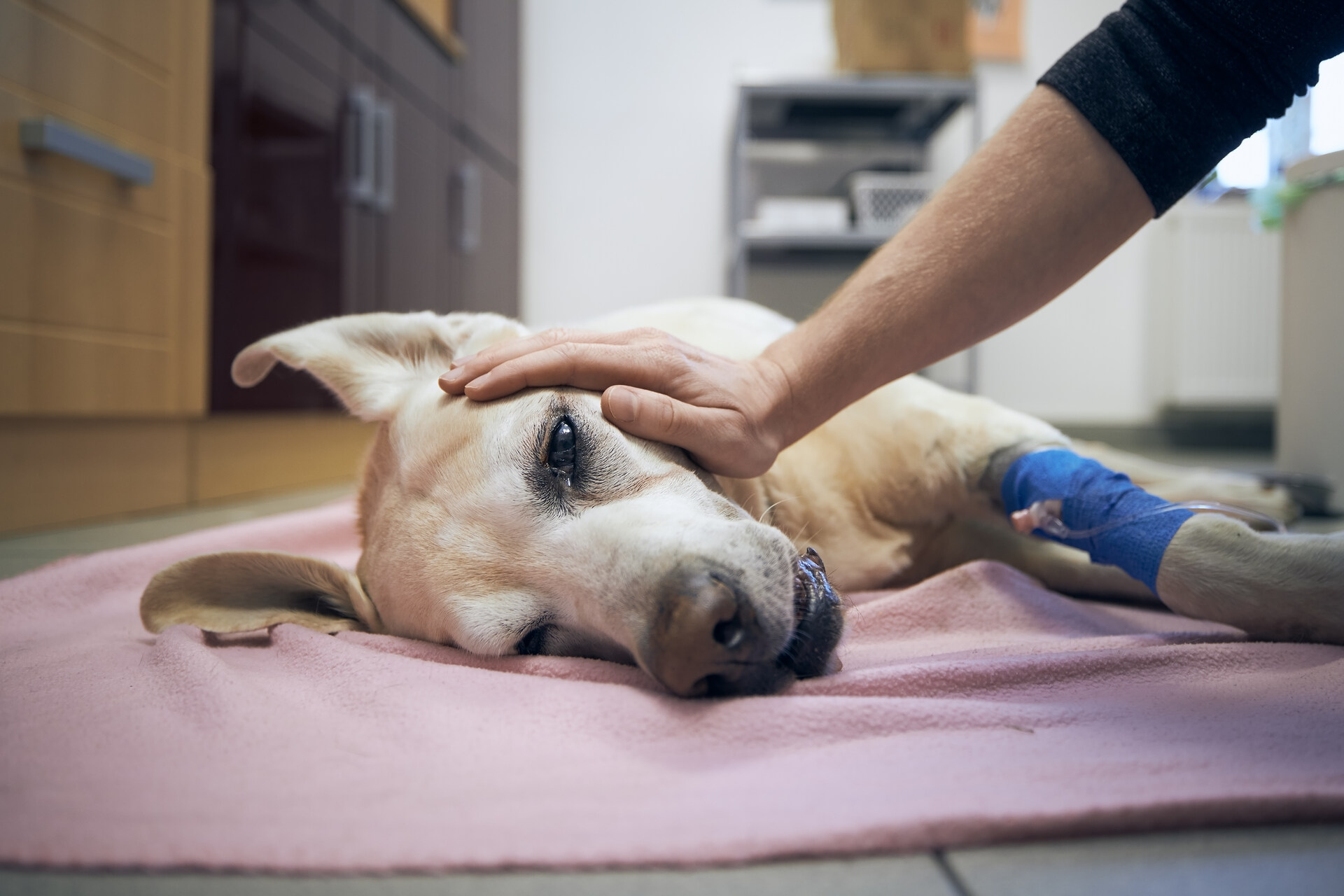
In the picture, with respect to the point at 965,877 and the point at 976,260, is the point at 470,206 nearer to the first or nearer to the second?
the point at 976,260

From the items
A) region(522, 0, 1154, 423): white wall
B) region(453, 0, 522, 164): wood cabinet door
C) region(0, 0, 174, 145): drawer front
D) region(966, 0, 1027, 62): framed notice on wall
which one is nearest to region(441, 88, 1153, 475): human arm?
region(0, 0, 174, 145): drawer front

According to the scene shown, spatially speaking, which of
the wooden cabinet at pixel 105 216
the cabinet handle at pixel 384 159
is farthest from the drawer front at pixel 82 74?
the cabinet handle at pixel 384 159

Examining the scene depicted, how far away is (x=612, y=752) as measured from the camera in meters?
0.71

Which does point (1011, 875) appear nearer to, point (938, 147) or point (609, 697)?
point (609, 697)

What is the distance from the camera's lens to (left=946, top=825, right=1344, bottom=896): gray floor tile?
512 millimetres

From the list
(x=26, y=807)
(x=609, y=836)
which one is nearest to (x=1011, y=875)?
(x=609, y=836)

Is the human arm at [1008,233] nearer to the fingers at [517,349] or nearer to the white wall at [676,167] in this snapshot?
the fingers at [517,349]

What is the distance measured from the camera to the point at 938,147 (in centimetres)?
496

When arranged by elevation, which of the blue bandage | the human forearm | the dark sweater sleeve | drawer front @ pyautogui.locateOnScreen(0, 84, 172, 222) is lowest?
the blue bandage

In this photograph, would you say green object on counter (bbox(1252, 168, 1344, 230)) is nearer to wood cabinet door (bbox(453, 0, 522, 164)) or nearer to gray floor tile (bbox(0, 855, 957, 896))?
gray floor tile (bbox(0, 855, 957, 896))

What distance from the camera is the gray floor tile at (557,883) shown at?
525 mm

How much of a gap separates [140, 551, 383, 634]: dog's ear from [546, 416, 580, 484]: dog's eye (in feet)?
1.17

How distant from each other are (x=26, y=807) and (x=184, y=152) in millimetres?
2242

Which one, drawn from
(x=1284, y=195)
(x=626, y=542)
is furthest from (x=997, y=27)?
(x=626, y=542)
